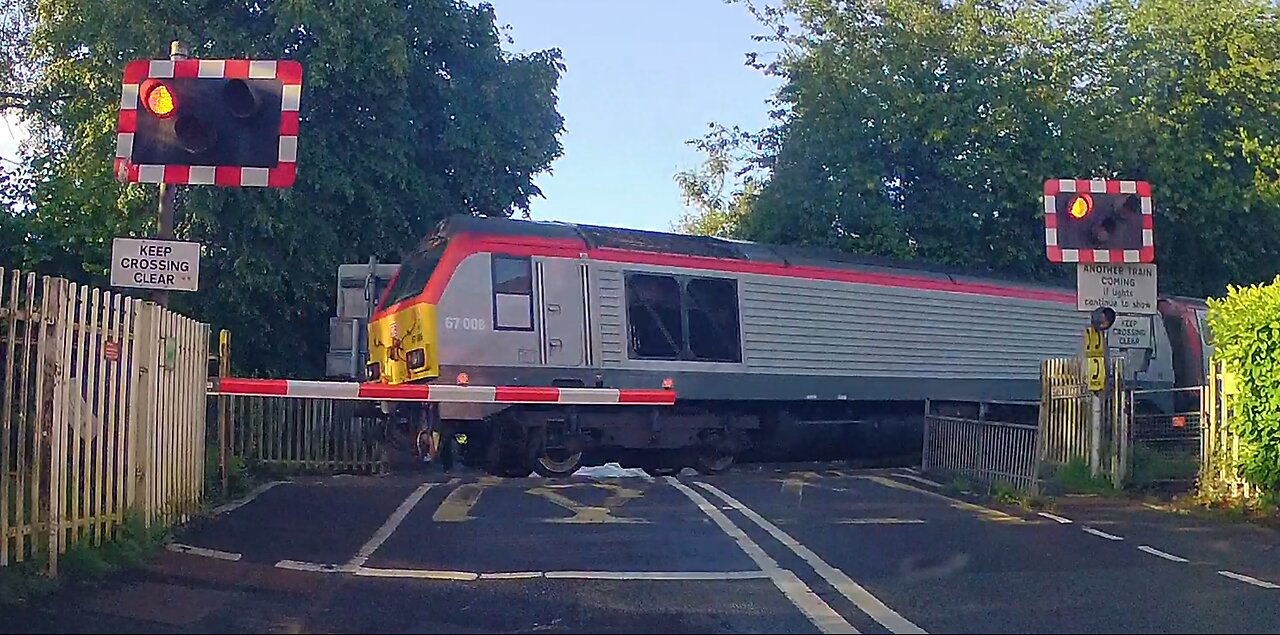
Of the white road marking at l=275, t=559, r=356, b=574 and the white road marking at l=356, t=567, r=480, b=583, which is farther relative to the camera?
the white road marking at l=275, t=559, r=356, b=574

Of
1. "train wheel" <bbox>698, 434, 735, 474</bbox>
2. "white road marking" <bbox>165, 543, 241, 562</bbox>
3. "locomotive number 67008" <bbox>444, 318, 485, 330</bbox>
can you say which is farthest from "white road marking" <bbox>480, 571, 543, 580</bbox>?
"train wheel" <bbox>698, 434, 735, 474</bbox>

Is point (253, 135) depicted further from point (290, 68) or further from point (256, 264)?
point (256, 264)

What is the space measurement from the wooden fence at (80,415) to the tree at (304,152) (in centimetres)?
900

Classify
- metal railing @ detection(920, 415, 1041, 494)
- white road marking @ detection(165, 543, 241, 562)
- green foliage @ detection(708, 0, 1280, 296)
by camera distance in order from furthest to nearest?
green foliage @ detection(708, 0, 1280, 296)
metal railing @ detection(920, 415, 1041, 494)
white road marking @ detection(165, 543, 241, 562)

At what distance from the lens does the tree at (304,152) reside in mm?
18266

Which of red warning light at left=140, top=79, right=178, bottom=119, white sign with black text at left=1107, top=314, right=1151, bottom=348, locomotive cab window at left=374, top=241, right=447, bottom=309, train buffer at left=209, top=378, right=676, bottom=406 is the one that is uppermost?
red warning light at left=140, top=79, right=178, bottom=119

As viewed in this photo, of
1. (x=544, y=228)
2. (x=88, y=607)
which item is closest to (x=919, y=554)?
(x=88, y=607)

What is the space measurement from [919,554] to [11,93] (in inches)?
774

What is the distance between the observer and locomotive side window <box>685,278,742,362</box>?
16375 millimetres

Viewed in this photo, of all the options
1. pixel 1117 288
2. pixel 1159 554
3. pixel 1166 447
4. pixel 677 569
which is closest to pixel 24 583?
pixel 677 569

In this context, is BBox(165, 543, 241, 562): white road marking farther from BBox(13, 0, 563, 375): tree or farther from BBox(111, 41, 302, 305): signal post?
BBox(13, 0, 563, 375): tree

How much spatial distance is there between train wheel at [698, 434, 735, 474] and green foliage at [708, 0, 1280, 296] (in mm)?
6780

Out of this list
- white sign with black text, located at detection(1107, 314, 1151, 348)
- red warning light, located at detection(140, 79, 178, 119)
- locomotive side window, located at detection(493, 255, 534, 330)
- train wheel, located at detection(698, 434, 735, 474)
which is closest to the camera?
red warning light, located at detection(140, 79, 178, 119)

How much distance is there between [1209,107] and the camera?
73.3ft
